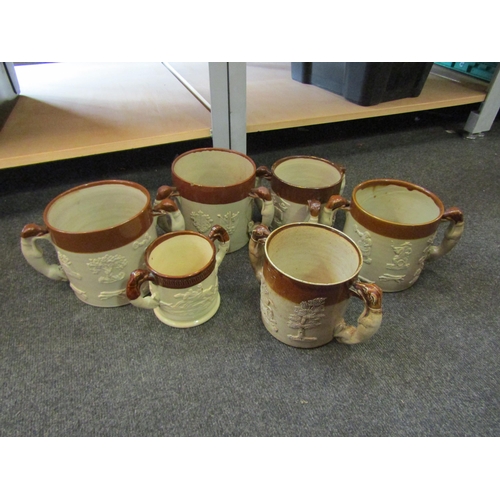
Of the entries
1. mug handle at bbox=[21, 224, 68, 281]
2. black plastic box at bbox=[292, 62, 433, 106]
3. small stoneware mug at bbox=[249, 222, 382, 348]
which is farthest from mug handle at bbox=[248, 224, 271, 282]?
black plastic box at bbox=[292, 62, 433, 106]

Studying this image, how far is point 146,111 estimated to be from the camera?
0.93 metres

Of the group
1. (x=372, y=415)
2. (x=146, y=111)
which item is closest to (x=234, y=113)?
(x=146, y=111)

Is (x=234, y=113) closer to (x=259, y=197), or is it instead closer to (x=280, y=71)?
(x=259, y=197)

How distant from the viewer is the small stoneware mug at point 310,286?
499 mm

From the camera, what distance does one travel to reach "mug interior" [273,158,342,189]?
2.53ft

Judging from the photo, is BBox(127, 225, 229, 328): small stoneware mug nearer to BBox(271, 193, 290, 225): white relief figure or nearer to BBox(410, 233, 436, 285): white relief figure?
BBox(271, 193, 290, 225): white relief figure

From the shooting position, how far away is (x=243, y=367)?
1.87 feet

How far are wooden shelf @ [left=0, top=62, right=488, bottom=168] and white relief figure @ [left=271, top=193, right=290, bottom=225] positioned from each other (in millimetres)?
258

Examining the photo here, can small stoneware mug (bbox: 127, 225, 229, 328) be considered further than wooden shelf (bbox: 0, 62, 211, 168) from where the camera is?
No

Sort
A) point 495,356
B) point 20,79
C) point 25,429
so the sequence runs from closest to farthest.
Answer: point 25,429 → point 495,356 → point 20,79

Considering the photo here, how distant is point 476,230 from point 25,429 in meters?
0.94

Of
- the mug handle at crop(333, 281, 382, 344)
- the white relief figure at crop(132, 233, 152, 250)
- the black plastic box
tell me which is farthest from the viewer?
the black plastic box

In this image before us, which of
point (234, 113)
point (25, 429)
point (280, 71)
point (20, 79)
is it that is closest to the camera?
point (25, 429)

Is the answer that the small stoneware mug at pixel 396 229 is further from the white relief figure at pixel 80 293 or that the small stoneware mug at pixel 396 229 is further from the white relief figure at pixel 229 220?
the white relief figure at pixel 80 293
